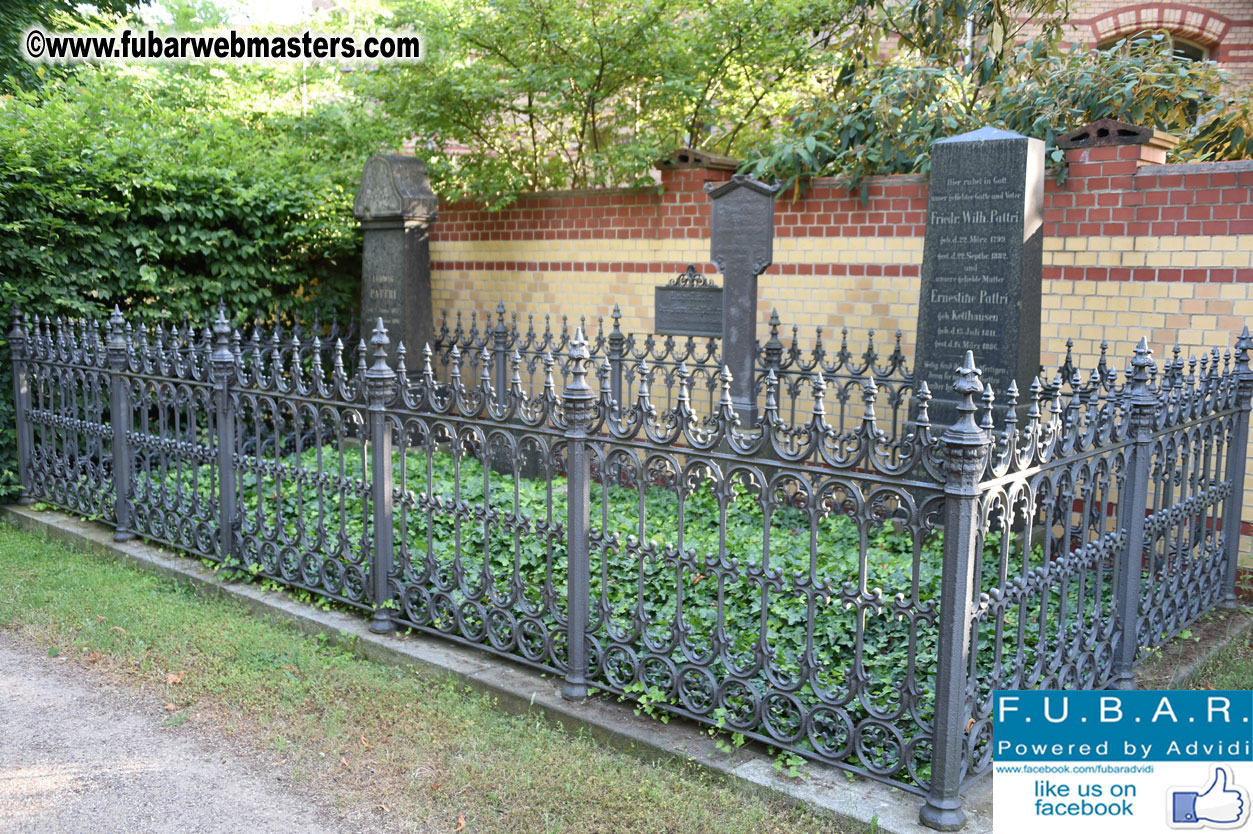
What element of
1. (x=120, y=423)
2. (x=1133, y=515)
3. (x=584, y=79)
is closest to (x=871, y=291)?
(x=584, y=79)

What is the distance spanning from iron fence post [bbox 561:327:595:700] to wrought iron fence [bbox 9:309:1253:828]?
0.01m

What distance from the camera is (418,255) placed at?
9000mm

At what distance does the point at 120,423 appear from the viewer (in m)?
6.54

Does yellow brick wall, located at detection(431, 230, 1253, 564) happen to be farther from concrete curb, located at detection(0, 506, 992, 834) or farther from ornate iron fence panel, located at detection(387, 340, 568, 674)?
concrete curb, located at detection(0, 506, 992, 834)

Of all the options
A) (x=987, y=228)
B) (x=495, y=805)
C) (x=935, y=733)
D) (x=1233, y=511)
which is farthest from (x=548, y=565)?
(x=1233, y=511)

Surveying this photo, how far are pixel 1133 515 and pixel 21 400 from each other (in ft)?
22.7

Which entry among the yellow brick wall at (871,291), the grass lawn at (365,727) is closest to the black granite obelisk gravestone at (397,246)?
the yellow brick wall at (871,291)

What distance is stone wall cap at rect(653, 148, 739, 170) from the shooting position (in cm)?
854

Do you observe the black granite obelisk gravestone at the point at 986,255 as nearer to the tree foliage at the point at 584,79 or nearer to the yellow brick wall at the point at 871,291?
the yellow brick wall at the point at 871,291

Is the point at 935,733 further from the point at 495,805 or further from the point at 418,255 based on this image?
the point at 418,255

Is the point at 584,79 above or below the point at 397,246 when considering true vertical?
above

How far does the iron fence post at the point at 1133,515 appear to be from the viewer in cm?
429

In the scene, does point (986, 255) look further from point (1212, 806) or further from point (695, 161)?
point (695, 161)

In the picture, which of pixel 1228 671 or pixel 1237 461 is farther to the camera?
pixel 1237 461
